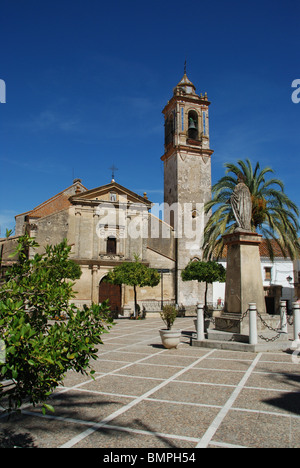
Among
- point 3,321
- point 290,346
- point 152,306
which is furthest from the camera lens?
point 152,306

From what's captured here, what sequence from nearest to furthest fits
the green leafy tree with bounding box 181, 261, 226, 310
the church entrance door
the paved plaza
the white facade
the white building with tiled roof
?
1. the paved plaza
2. the green leafy tree with bounding box 181, 261, 226, 310
3. the church entrance door
4. the white building with tiled roof
5. the white facade

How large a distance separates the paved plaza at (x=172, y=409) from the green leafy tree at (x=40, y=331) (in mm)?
1036

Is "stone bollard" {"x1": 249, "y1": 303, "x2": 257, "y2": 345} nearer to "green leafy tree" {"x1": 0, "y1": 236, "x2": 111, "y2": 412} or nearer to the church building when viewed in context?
"green leafy tree" {"x1": 0, "y1": 236, "x2": 111, "y2": 412}

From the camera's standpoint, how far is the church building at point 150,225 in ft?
89.6

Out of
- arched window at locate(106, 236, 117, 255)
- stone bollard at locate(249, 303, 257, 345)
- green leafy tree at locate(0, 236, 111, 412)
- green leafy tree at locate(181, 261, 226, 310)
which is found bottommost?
stone bollard at locate(249, 303, 257, 345)

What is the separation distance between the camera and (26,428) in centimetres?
401

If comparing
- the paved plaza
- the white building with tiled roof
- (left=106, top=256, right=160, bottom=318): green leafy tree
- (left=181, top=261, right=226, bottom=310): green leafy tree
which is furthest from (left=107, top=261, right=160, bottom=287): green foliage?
the paved plaza

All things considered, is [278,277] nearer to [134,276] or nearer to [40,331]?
[134,276]

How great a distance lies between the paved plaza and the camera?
367cm

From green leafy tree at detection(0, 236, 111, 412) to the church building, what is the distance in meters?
23.3

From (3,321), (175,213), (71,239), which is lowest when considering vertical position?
(3,321)

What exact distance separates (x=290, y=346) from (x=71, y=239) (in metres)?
21.7

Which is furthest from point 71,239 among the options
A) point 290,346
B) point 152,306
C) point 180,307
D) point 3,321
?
point 3,321

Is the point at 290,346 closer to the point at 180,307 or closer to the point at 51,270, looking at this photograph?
the point at 51,270
